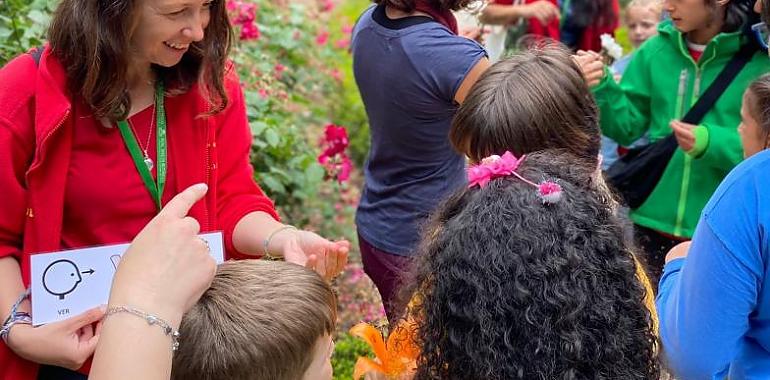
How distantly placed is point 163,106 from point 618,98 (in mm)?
1761

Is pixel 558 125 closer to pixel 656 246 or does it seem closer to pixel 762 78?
pixel 762 78

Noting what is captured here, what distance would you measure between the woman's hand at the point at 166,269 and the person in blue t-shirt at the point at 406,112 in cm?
125

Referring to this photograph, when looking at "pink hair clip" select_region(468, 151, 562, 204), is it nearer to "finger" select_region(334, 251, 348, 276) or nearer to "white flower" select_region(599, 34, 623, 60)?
"finger" select_region(334, 251, 348, 276)

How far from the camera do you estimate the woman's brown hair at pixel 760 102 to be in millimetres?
2141

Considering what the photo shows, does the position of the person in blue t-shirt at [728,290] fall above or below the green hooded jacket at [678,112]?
above

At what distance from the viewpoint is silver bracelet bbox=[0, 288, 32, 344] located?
184 cm

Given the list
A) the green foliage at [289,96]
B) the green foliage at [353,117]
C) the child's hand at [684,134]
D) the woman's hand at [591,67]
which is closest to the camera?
the woman's hand at [591,67]

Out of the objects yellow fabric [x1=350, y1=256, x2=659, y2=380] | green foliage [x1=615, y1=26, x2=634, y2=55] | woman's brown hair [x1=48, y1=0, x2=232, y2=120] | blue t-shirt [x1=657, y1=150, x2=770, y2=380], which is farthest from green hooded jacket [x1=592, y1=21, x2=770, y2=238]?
green foliage [x1=615, y1=26, x2=634, y2=55]

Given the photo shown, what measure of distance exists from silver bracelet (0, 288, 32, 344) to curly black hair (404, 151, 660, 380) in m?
0.90

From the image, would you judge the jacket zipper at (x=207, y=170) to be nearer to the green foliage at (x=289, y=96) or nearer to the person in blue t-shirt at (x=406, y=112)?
the person in blue t-shirt at (x=406, y=112)

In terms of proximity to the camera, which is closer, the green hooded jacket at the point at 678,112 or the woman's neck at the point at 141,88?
the woman's neck at the point at 141,88

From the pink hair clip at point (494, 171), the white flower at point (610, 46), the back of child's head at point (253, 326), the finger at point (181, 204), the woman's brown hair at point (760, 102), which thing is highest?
the finger at point (181, 204)

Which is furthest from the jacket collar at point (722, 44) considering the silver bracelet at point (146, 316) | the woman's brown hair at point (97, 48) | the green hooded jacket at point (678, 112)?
the silver bracelet at point (146, 316)

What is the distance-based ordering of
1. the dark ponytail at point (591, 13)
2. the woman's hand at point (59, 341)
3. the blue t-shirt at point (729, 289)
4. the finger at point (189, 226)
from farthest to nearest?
the dark ponytail at point (591, 13), the woman's hand at point (59, 341), the blue t-shirt at point (729, 289), the finger at point (189, 226)
